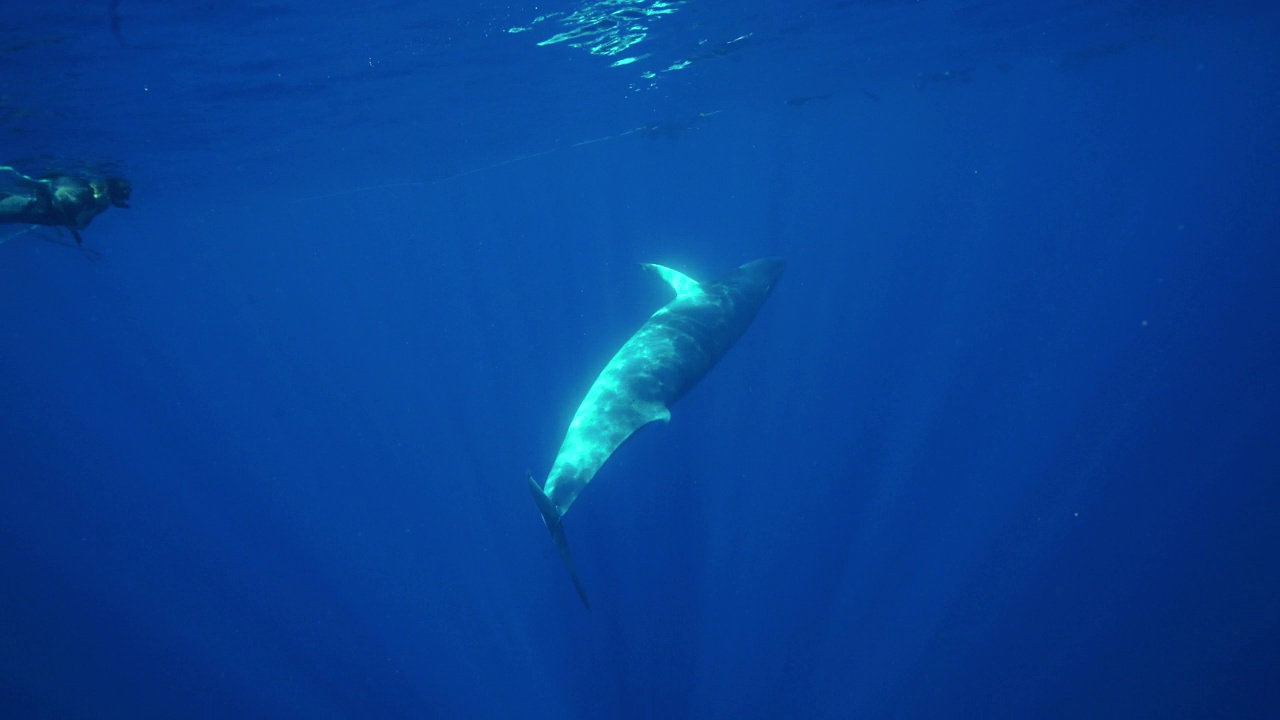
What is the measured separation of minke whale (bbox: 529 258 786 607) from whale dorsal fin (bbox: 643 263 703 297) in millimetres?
24

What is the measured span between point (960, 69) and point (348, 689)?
35.5 meters

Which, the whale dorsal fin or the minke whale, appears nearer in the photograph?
the minke whale

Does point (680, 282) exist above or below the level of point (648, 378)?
above

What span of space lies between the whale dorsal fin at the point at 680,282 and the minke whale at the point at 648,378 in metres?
0.02

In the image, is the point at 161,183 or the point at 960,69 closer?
the point at 161,183

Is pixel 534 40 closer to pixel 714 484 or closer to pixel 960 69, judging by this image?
pixel 714 484

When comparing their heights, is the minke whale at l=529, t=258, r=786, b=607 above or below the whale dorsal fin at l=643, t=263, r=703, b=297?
below

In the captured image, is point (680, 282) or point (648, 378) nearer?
point (648, 378)

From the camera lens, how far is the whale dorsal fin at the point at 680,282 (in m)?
13.9

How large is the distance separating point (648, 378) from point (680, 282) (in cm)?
425

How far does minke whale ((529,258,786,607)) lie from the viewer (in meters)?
9.29

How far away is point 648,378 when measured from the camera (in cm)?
1068

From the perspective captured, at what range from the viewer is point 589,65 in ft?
60.4

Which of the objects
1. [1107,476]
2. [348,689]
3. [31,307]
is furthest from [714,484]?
[31,307]
